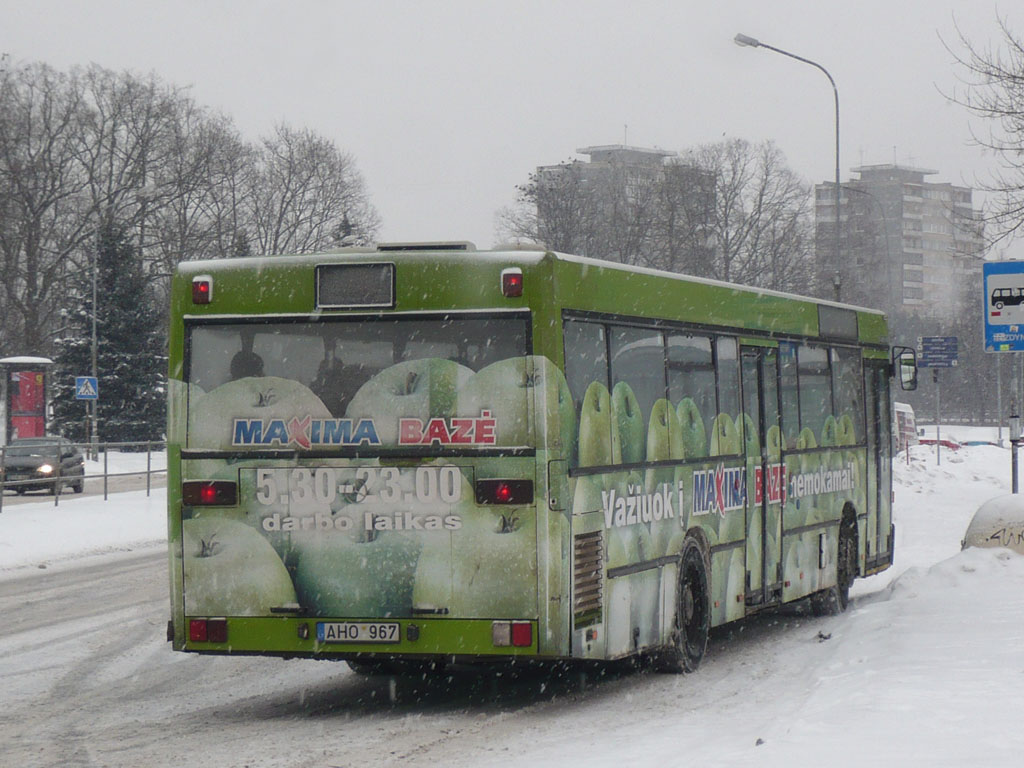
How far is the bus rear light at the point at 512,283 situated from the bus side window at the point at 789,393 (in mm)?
4972

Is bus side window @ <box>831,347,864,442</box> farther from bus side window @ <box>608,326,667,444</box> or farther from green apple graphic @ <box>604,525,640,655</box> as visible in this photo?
green apple graphic @ <box>604,525,640,655</box>

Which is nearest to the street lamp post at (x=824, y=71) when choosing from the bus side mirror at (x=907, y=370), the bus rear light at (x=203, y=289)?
the bus side mirror at (x=907, y=370)

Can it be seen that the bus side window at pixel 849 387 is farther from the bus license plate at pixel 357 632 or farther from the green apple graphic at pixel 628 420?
the bus license plate at pixel 357 632

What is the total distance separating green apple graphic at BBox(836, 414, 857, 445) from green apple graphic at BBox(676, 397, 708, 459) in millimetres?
4121

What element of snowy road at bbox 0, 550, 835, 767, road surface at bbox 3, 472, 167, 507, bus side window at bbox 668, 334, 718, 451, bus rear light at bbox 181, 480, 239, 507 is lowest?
snowy road at bbox 0, 550, 835, 767

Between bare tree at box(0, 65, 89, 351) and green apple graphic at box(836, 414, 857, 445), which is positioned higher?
bare tree at box(0, 65, 89, 351)

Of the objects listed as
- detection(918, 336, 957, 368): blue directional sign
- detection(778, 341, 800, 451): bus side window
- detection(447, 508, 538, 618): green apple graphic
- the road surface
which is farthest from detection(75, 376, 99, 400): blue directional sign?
detection(447, 508, 538, 618): green apple graphic

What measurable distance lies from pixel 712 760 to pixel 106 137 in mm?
68136

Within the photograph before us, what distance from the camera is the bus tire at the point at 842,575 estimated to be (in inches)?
635

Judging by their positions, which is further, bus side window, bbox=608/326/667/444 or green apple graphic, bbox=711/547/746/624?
green apple graphic, bbox=711/547/746/624

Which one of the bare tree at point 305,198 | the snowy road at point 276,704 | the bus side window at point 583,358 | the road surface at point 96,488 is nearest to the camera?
Result: the snowy road at point 276,704

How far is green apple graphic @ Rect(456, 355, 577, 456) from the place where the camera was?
962 cm

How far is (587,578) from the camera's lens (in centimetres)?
1003

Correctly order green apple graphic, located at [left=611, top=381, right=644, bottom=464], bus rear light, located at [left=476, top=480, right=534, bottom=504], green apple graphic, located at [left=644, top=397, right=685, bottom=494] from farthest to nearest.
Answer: green apple graphic, located at [left=644, top=397, right=685, bottom=494] < green apple graphic, located at [left=611, top=381, right=644, bottom=464] < bus rear light, located at [left=476, top=480, right=534, bottom=504]
